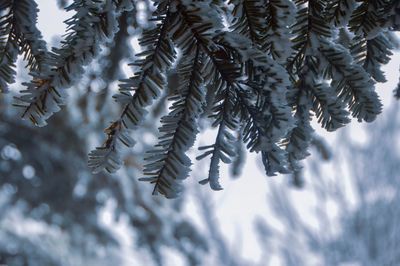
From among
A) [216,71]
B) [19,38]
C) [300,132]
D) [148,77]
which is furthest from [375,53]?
[19,38]

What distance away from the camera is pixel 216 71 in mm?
978

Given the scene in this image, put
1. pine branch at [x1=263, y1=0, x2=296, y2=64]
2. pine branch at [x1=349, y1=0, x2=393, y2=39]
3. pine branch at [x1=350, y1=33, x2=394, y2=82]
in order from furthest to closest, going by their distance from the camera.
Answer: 1. pine branch at [x1=350, y1=33, x2=394, y2=82]
2. pine branch at [x1=349, y1=0, x2=393, y2=39]
3. pine branch at [x1=263, y1=0, x2=296, y2=64]

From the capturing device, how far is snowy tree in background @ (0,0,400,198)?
950 millimetres

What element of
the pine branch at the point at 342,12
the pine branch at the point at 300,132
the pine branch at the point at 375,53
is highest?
the pine branch at the point at 375,53

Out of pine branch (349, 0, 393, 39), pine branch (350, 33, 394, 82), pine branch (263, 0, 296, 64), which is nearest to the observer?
pine branch (263, 0, 296, 64)

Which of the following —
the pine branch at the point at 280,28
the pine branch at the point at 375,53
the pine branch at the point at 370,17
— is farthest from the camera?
the pine branch at the point at 375,53

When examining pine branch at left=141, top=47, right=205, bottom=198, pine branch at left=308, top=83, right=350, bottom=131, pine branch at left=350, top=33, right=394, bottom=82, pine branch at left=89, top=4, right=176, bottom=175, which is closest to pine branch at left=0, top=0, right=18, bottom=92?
pine branch at left=89, top=4, right=176, bottom=175

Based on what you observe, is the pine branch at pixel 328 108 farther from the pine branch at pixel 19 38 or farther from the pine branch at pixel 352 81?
the pine branch at pixel 19 38

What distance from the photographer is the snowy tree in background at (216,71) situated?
95 centimetres

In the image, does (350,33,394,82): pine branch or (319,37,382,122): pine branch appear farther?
(350,33,394,82): pine branch

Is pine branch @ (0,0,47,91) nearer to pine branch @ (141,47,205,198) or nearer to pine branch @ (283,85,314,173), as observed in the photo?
pine branch @ (141,47,205,198)

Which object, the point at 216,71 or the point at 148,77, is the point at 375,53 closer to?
the point at 216,71

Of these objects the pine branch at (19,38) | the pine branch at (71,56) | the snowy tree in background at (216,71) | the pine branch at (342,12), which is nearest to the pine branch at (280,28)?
the snowy tree in background at (216,71)

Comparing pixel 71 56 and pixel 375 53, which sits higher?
pixel 375 53
